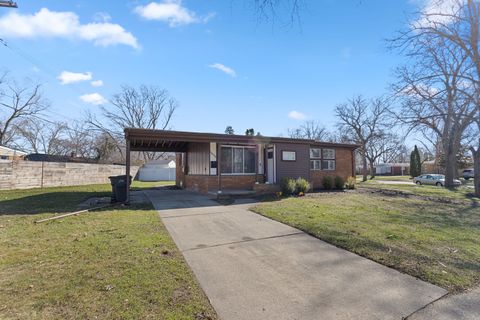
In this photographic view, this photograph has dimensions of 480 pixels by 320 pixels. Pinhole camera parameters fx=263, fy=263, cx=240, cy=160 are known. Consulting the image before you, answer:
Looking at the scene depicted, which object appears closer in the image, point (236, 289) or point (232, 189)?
point (236, 289)

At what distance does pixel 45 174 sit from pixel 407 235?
724 inches

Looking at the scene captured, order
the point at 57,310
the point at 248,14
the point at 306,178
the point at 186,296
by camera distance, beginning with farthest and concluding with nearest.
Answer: the point at 306,178
the point at 248,14
the point at 186,296
the point at 57,310

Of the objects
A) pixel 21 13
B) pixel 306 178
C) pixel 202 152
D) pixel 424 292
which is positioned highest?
pixel 21 13

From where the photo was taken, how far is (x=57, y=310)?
104 inches

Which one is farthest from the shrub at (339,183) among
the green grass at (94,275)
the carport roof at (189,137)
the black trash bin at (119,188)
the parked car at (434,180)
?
the parked car at (434,180)

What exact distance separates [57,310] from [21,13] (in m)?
8.97

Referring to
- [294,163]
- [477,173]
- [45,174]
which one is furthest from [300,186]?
[45,174]

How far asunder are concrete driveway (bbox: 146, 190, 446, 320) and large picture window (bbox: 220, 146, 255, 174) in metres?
7.65

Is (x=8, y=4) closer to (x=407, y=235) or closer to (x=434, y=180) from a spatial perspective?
(x=407, y=235)

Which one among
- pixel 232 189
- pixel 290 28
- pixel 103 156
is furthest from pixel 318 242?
pixel 103 156

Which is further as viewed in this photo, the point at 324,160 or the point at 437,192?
the point at 324,160

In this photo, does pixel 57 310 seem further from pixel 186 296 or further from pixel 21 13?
pixel 21 13

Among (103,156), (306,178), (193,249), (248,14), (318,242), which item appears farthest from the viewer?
(103,156)

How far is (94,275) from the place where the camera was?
3.45m
